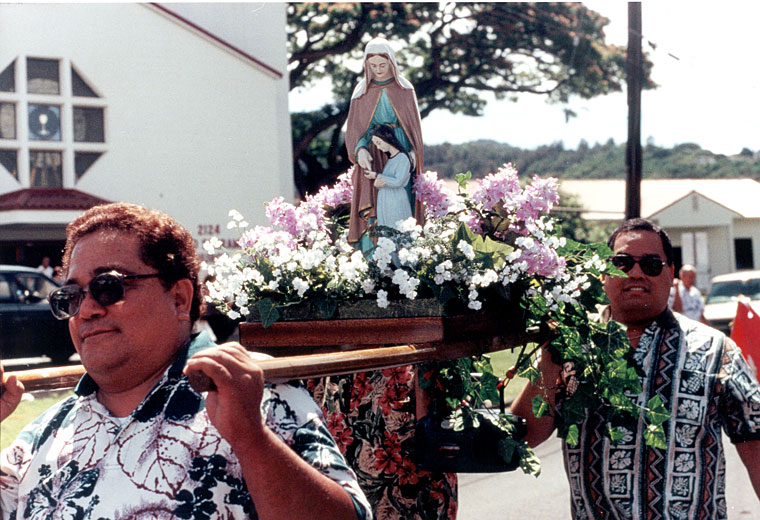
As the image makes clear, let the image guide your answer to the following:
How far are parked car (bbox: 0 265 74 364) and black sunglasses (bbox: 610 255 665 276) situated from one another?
38.2 feet

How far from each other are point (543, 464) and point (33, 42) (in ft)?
50.7

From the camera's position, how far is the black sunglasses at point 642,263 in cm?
348

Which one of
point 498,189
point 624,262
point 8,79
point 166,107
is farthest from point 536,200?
point 166,107

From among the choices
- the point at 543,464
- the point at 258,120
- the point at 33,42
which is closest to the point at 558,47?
the point at 258,120

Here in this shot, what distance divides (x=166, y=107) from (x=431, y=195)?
18.9 m

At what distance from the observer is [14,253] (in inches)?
830

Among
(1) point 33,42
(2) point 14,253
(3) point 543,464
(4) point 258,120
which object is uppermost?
(1) point 33,42

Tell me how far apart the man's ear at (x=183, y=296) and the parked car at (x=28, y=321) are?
40.2 ft

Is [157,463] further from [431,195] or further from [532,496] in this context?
[532,496]

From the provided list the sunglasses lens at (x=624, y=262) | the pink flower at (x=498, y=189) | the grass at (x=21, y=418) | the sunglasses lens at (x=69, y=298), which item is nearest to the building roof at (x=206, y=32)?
the grass at (x=21, y=418)

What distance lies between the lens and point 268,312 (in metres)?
2.85

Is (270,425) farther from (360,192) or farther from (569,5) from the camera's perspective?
(569,5)

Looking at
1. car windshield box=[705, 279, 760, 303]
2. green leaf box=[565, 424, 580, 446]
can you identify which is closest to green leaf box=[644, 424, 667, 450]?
green leaf box=[565, 424, 580, 446]

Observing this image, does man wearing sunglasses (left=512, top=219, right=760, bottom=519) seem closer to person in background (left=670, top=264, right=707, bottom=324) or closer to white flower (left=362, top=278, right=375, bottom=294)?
white flower (left=362, top=278, right=375, bottom=294)
